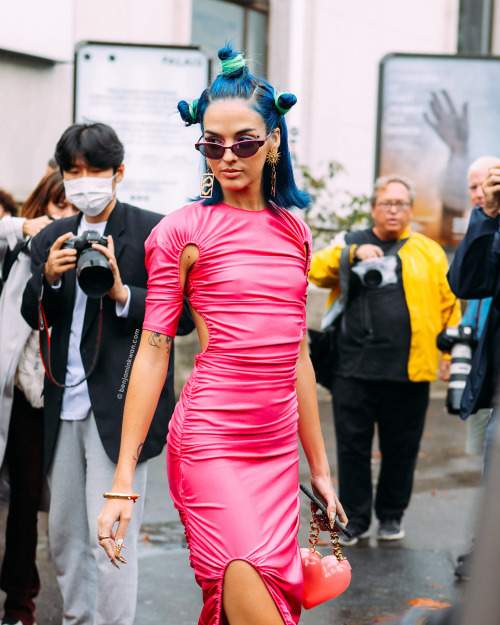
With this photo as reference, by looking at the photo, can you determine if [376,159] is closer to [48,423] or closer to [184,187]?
[184,187]

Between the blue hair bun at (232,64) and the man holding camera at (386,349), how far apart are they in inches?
118

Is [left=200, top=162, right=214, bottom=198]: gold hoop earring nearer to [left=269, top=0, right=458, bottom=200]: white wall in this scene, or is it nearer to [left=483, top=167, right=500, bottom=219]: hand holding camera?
[left=483, top=167, right=500, bottom=219]: hand holding camera

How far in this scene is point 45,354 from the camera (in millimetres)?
4020

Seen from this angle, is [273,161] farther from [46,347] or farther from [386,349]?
[386,349]

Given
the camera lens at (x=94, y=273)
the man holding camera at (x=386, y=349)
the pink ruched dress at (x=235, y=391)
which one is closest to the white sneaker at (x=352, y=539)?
the man holding camera at (x=386, y=349)

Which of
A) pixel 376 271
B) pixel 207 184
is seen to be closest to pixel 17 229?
pixel 207 184

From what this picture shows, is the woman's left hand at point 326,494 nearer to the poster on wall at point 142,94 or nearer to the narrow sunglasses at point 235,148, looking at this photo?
the narrow sunglasses at point 235,148

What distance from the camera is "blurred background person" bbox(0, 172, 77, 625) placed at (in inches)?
177

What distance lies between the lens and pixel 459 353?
5430 mm

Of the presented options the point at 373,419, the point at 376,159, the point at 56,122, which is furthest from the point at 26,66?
the point at 373,419

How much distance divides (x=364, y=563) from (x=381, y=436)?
2.73 feet

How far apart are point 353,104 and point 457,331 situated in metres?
9.22

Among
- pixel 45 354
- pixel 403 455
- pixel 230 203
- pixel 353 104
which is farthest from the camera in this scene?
pixel 353 104

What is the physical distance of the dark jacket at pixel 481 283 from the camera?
4672 millimetres
